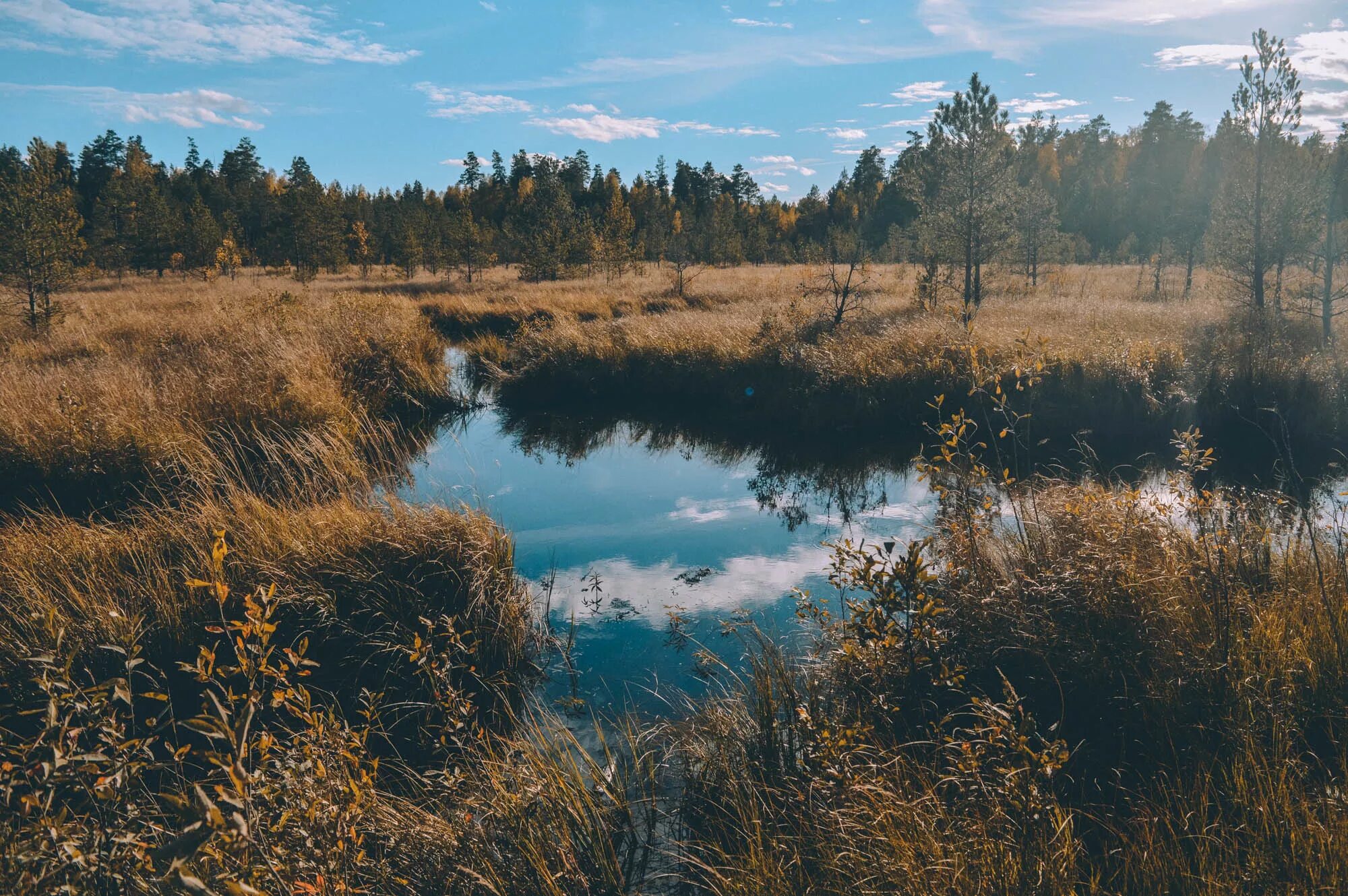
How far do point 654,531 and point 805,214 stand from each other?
197 feet

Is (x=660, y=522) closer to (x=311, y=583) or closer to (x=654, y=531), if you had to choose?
(x=654, y=531)

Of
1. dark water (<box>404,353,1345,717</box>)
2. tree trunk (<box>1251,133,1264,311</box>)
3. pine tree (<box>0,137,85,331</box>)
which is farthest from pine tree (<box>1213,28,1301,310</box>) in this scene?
pine tree (<box>0,137,85,331</box>)

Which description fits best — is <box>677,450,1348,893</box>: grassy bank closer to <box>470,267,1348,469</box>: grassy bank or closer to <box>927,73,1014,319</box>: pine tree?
<box>470,267,1348,469</box>: grassy bank

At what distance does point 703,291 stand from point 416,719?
2230 centimetres

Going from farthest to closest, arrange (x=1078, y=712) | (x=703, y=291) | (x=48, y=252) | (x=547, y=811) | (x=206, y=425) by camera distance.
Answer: (x=703, y=291)
(x=48, y=252)
(x=206, y=425)
(x=1078, y=712)
(x=547, y=811)

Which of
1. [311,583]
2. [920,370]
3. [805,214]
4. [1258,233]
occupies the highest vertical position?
[805,214]

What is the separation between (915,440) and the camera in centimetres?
998

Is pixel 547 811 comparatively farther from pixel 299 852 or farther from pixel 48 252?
pixel 48 252

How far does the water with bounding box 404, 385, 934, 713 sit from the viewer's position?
4926mm

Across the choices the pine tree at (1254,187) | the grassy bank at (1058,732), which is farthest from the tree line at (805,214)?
the grassy bank at (1058,732)

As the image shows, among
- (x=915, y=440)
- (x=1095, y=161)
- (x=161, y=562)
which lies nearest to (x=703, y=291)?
(x=915, y=440)

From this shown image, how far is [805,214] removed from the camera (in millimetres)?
62594

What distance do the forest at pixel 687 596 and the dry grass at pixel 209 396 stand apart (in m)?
0.07

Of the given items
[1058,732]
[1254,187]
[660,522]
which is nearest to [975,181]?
[1254,187]
